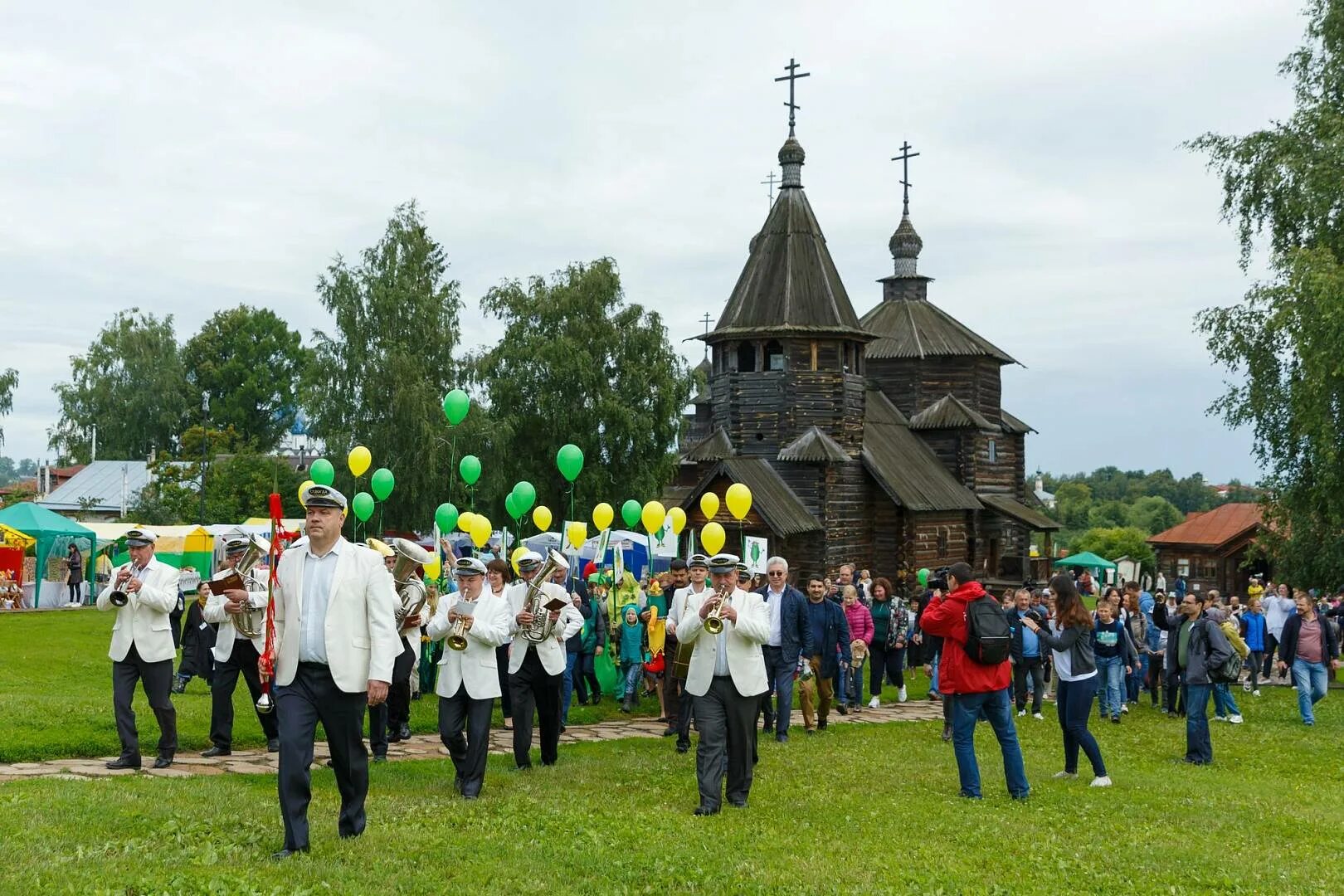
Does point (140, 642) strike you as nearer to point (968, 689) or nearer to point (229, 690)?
point (229, 690)

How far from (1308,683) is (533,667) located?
12016 millimetres

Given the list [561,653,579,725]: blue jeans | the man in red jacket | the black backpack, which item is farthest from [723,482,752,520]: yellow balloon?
the black backpack

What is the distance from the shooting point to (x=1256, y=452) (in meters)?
29.0

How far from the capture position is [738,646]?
32.5 feet

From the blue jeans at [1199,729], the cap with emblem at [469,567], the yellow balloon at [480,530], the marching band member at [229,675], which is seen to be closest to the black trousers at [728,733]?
the cap with emblem at [469,567]

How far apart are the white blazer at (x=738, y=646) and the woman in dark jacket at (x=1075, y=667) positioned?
3.00 meters

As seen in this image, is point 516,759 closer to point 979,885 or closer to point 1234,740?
point 979,885

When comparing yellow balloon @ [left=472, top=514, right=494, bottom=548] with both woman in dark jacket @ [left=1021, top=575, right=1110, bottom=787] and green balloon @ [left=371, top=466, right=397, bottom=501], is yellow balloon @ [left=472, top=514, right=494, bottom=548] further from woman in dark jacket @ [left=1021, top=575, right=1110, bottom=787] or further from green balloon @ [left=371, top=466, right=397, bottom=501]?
woman in dark jacket @ [left=1021, top=575, right=1110, bottom=787]

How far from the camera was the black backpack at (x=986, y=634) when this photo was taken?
10.1m

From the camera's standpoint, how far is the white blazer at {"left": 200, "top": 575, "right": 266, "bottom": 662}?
9.88 metres

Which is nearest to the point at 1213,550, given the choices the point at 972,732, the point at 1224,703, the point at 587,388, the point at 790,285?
the point at 790,285

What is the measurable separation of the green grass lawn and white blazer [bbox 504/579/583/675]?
926 mm

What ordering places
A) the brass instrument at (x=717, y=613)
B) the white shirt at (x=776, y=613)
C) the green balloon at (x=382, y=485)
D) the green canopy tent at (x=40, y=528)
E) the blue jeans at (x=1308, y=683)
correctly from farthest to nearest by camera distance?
the green canopy tent at (x=40, y=528) < the green balloon at (x=382, y=485) < the blue jeans at (x=1308, y=683) < the white shirt at (x=776, y=613) < the brass instrument at (x=717, y=613)

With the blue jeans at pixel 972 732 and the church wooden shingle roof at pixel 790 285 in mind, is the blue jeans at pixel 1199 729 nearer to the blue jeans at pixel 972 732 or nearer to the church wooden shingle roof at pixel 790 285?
the blue jeans at pixel 972 732
